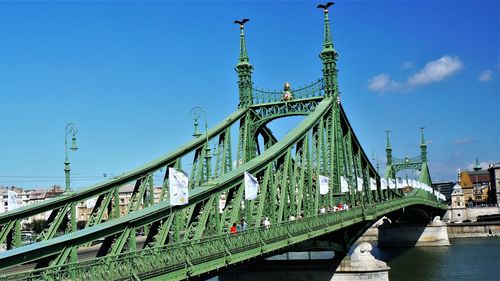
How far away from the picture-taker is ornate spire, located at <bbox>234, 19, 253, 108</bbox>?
151ft

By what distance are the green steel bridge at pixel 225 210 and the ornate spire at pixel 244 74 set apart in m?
0.07

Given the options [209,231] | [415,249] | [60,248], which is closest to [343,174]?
[209,231]

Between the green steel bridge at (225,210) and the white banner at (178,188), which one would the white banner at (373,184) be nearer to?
the green steel bridge at (225,210)

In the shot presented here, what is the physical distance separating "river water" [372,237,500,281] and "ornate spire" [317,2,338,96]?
1972 centimetres

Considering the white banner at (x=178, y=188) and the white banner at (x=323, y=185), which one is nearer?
the white banner at (x=178, y=188)

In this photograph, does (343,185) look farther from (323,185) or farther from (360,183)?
(323,185)

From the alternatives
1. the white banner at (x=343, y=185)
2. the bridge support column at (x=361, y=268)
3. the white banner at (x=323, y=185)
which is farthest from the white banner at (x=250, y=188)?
the white banner at (x=343, y=185)

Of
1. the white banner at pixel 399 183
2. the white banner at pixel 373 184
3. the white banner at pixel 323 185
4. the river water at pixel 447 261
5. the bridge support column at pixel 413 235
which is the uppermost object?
the white banner at pixel 399 183

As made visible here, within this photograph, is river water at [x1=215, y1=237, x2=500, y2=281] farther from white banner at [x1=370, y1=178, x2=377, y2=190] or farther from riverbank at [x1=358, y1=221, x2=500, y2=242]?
white banner at [x1=370, y1=178, x2=377, y2=190]

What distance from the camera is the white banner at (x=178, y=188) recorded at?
71.2 ft

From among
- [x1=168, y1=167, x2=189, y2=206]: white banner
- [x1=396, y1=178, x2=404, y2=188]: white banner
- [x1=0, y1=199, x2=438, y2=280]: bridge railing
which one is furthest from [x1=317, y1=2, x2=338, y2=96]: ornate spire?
[x1=396, y1=178, x2=404, y2=188]: white banner

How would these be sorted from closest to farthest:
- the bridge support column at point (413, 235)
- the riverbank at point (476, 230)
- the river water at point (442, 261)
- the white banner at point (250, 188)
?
the white banner at point (250, 188), the river water at point (442, 261), the bridge support column at point (413, 235), the riverbank at point (476, 230)

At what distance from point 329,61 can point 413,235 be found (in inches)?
2206

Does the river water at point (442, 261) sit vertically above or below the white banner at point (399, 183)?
below
